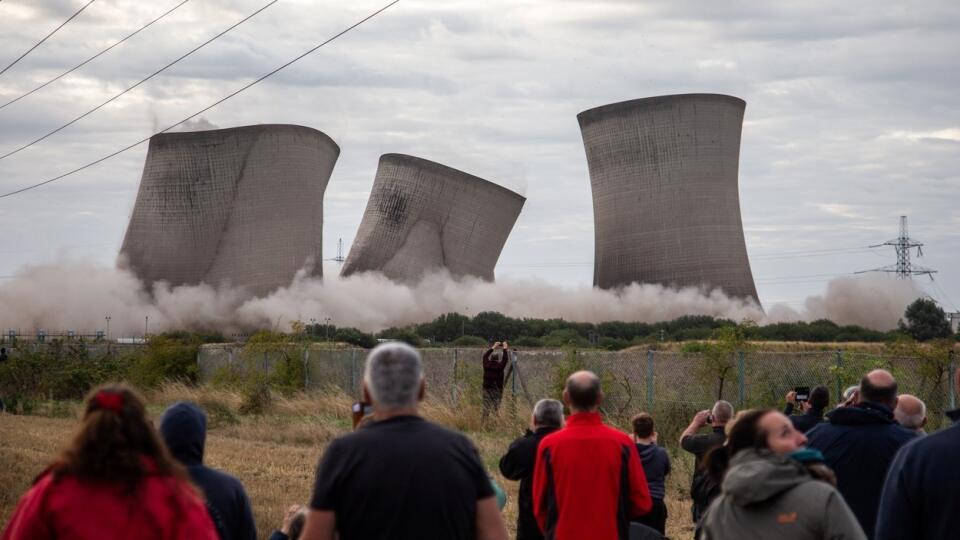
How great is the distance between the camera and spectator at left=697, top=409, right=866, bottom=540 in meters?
2.48

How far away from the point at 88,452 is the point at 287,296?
102 ft

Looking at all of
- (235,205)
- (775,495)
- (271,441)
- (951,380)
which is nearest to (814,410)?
(775,495)

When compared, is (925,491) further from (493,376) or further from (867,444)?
(493,376)

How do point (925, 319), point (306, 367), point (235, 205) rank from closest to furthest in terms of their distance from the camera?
point (306, 367)
point (235, 205)
point (925, 319)

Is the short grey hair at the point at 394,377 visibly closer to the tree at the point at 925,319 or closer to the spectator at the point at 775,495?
the spectator at the point at 775,495

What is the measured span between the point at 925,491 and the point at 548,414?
1.74 metres

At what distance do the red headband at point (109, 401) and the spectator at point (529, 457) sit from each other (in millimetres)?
2231

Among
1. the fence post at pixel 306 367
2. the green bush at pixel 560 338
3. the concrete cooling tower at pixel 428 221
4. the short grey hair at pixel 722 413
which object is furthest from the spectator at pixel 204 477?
the concrete cooling tower at pixel 428 221

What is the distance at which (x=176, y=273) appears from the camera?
33.4 m

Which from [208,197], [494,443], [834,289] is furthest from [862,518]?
[834,289]

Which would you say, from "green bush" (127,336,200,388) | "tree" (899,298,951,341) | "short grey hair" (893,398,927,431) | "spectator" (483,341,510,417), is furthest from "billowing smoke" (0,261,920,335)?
"short grey hair" (893,398,927,431)

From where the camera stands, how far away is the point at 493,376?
12227 millimetres

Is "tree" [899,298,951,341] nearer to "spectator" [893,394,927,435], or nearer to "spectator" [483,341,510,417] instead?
"spectator" [483,341,510,417]

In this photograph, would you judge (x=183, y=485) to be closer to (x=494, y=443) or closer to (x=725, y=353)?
(x=494, y=443)
